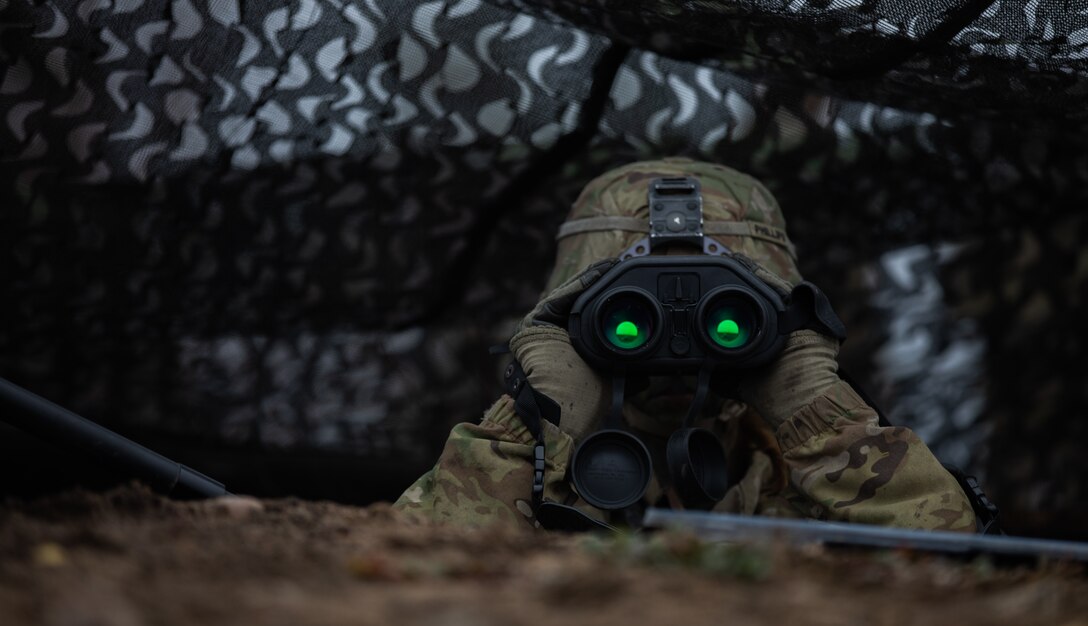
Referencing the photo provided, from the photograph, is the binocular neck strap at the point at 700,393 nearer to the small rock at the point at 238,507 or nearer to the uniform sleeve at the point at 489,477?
the uniform sleeve at the point at 489,477

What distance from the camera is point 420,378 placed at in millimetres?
2391

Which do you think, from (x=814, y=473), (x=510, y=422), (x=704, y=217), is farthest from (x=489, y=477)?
(x=704, y=217)

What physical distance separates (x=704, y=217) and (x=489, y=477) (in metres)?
0.52

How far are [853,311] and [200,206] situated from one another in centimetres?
139

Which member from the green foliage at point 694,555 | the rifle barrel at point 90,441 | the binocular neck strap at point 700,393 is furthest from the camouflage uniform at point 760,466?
the green foliage at point 694,555

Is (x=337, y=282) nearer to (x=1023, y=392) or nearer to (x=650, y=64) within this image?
(x=650, y=64)

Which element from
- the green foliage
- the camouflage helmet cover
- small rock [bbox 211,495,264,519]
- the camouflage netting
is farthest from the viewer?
the camouflage netting

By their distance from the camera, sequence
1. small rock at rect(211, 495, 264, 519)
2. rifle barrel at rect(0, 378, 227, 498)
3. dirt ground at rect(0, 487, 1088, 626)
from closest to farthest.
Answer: dirt ground at rect(0, 487, 1088, 626), small rock at rect(211, 495, 264, 519), rifle barrel at rect(0, 378, 227, 498)

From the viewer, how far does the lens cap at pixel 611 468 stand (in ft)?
4.45

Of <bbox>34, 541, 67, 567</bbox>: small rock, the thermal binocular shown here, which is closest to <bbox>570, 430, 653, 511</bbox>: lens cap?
the thermal binocular

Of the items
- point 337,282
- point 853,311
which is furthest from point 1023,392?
point 337,282

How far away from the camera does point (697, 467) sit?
1468 mm

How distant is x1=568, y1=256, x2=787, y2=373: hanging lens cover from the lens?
1419 mm

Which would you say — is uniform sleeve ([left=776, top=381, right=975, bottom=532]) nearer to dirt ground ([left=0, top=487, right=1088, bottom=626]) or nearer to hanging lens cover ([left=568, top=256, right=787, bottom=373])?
hanging lens cover ([left=568, top=256, right=787, bottom=373])
